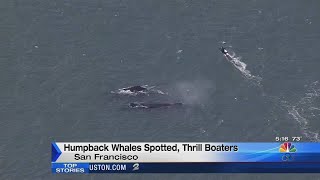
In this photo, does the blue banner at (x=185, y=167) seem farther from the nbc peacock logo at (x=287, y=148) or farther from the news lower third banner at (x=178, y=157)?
the nbc peacock logo at (x=287, y=148)

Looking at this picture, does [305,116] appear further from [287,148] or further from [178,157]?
[178,157]

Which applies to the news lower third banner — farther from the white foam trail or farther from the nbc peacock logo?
the white foam trail

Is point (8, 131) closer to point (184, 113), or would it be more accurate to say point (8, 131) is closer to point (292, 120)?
point (184, 113)

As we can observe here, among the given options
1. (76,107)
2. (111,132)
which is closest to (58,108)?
(76,107)

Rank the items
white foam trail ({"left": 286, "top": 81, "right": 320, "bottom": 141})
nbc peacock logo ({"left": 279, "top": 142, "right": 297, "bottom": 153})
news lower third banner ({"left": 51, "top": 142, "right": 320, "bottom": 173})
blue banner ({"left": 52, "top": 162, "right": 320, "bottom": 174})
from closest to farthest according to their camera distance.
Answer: news lower third banner ({"left": 51, "top": 142, "right": 320, "bottom": 173}) < blue banner ({"left": 52, "top": 162, "right": 320, "bottom": 174}) < nbc peacock logo ({"left": 279, "top": 142, "right": 297, "bottom": 153}) < white foam trail ({"left": 286, "top": 81, "right": 320, "bottom": 141})

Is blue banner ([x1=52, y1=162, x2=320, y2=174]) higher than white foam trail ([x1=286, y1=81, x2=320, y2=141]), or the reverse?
white foam trail ([x1=286, y1=81, x2=320, y2=141])

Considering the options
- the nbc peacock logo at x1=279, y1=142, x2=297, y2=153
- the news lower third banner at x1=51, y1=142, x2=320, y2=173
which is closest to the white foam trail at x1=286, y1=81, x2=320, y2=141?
the news lower third banner at x1=51, y1=142, x2=320, y2=173

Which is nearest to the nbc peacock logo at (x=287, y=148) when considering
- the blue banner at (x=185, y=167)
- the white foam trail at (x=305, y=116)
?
the blue banner at (x=185, y=167)

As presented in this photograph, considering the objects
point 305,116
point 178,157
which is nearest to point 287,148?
point 178,157
